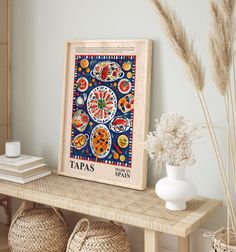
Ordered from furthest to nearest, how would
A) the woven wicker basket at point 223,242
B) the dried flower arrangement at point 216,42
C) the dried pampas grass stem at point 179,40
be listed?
the woven wicker basket at point 223,242
the dried pampas grass stem at point 179,40
the dried flower arrangement at point 216,42

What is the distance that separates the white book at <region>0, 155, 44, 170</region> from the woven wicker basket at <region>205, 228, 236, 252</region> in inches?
42.8

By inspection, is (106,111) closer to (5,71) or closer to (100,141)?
(100,141)

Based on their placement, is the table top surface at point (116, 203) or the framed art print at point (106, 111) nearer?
the table top surface at point (116, 203)

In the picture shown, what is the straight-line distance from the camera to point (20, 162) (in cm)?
248

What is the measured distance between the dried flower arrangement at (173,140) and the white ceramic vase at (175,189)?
6 cm

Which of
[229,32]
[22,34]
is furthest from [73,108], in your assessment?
[229,32]

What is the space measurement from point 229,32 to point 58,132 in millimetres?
1348

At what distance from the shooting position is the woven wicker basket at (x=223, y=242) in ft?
6.05

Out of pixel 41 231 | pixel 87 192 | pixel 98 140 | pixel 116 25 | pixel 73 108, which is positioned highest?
pixel 116 25

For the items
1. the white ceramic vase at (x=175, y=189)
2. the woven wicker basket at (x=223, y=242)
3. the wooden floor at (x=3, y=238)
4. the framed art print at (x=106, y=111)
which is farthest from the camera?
the wooden floor at (x=3, y=238)

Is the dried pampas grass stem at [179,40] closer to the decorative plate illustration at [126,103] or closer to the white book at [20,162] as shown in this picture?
the decorative plate illustration at [126,103]

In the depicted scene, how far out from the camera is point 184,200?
199 cm

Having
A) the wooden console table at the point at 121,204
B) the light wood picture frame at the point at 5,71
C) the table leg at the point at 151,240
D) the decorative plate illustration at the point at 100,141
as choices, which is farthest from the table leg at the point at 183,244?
the light wood picture frame at the point at 5,71

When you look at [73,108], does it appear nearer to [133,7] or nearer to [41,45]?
[41,45]
